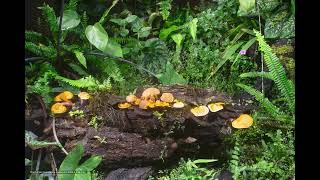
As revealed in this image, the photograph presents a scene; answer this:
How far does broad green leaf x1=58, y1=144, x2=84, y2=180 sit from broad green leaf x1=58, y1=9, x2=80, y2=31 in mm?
969

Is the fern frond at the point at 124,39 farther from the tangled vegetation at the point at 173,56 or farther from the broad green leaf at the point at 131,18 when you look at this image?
the broad green leaf at the point at 131,18

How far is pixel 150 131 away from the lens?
10.5ft

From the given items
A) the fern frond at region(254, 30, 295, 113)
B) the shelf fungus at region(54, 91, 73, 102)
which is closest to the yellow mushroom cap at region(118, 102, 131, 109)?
the shelf fungus at region(54, 91, 73, 102)

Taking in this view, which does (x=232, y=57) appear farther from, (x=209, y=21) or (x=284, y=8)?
(x=284, y=8)

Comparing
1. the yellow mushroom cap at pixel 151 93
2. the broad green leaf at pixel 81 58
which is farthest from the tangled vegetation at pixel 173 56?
the yellow mushroom cap at pixel 151 93

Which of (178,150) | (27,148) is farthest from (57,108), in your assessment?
(178,150)

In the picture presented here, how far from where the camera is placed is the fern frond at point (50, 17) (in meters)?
3.33

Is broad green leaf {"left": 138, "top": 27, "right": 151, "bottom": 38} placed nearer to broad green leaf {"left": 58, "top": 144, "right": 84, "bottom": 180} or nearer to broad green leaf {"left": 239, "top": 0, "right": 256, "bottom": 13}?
broad green leaf {"left": 239, "top": 0, "right": 256, "bottom": 13}

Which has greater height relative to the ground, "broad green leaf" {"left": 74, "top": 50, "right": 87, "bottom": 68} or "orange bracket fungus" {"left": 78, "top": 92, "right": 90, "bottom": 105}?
"broad green leaf" {"left": 74, "top": 50, "right": 87, "bottom": 68}

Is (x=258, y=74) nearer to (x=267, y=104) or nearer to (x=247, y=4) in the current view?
(x=267, y=104)

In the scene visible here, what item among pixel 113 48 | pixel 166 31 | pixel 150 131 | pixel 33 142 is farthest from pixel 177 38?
pixel 33 142

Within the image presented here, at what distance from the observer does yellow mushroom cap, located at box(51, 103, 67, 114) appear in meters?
3.27

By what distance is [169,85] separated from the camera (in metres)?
3.27

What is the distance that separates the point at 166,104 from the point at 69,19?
1.01 m
